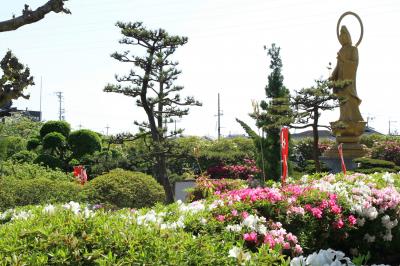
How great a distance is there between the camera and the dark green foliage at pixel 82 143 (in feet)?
70.5

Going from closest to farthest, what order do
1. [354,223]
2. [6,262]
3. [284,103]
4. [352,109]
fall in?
[6,262] → [354,223] → [284,103] → [352,109]

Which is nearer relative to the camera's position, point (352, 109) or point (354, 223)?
point (354, 223)

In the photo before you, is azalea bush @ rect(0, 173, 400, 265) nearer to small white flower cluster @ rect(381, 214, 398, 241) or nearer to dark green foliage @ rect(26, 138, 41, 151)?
small white flower cluster @ rect(381, 214, 398, 241)

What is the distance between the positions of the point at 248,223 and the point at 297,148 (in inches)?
865

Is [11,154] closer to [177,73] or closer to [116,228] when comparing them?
[177,73]

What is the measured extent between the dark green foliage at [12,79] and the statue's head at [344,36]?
68.8ft

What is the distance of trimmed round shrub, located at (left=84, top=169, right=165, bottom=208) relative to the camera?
9.24m

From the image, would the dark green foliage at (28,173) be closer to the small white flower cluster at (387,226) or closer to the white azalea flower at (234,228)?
the small white flower cluster at (387,226)

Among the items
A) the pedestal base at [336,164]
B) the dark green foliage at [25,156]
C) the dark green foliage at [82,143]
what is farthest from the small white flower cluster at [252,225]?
the dark green foliage at [82,143]

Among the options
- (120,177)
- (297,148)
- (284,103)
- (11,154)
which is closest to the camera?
(120,177)

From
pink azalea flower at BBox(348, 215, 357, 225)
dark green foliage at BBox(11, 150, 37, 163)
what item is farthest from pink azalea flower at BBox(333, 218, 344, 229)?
dark green foliage at BBox(11, 150, 37, 163)

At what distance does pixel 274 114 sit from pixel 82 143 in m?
9.17

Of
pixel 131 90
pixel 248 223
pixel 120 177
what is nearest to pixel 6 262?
pixel 248 223

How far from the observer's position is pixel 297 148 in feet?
86.5
